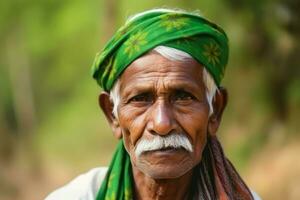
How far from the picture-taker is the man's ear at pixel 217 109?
3529 millimetres

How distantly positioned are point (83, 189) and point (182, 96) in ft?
2.14

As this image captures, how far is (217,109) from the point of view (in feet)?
11.8

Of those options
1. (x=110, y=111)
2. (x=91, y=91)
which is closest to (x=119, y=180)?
(x=110, y=111)

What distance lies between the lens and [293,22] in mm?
8969

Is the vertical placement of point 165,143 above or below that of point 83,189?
above

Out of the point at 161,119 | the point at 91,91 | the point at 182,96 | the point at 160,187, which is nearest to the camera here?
the point at 161,119

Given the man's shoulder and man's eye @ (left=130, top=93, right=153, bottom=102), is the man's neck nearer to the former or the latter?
the man's shoulder

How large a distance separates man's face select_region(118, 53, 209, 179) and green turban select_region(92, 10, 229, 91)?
0.05m

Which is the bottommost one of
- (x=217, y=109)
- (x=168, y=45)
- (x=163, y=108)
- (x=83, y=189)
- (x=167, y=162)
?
(x=83, y=189)

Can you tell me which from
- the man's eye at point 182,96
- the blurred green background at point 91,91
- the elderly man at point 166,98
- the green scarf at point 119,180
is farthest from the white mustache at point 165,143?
the blurred green background at point 91,91

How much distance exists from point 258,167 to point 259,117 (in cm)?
63

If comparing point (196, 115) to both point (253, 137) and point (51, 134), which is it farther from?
point (51, 134)

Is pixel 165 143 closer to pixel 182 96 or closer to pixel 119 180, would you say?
pixel 182 96

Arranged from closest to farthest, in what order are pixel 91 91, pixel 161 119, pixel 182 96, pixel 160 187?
pixel 161 119 < pixel 182 96 < pixel 160 187 < pixel 91 91
